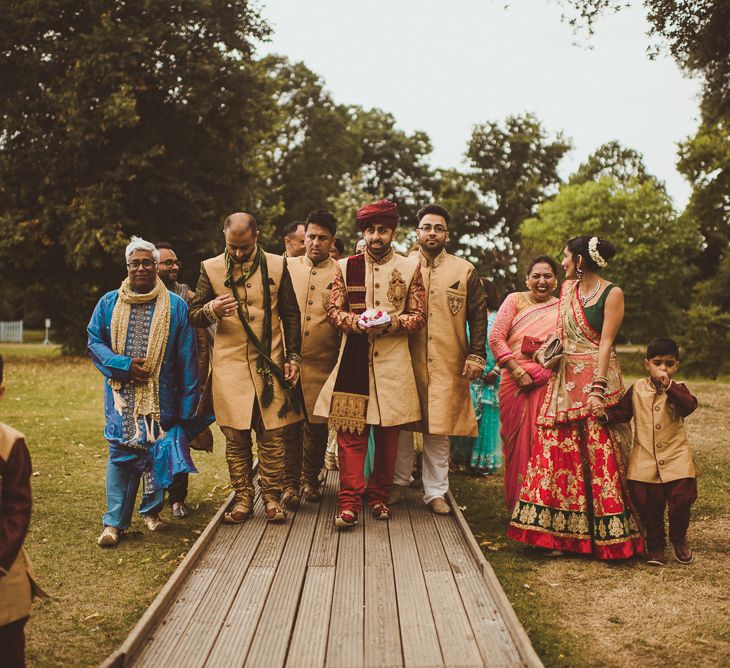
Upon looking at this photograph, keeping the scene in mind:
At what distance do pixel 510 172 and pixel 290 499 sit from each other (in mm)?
46844

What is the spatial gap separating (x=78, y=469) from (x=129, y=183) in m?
17.7

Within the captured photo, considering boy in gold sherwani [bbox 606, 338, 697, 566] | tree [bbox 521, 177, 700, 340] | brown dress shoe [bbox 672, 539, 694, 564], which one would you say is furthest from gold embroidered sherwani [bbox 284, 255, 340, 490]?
tree [bbox 521, 177, 700, 340]

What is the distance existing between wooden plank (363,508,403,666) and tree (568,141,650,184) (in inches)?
2354

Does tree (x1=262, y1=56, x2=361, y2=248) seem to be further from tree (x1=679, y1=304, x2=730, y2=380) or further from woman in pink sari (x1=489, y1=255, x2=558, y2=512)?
woman in pink sari (x1=489, y1=255, x2=558, y2=512)

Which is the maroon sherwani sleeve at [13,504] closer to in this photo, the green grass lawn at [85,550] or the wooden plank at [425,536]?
the green grass lawn at [85,550]

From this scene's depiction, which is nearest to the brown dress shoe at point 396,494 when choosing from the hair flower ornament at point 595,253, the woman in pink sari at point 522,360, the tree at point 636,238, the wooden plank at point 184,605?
the woman in pink sari at point 522,360

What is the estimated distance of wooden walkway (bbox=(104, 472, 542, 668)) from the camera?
385cm

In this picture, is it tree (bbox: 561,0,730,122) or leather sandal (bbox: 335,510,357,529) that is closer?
leather sandal (bbox: 335,510,357,529)

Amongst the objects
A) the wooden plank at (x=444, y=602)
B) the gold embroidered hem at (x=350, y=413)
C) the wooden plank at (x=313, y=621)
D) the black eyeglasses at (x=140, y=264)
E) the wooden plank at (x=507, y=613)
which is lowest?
the wooden plank at (x=313, y=621)

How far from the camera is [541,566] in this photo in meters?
5.77

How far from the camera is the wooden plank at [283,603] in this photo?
3.88m

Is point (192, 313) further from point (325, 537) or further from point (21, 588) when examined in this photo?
point (21, 588)

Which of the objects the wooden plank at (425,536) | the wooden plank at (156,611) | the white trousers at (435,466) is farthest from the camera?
the white trousers at (435,466)

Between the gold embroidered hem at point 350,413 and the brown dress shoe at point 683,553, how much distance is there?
2.40 m
